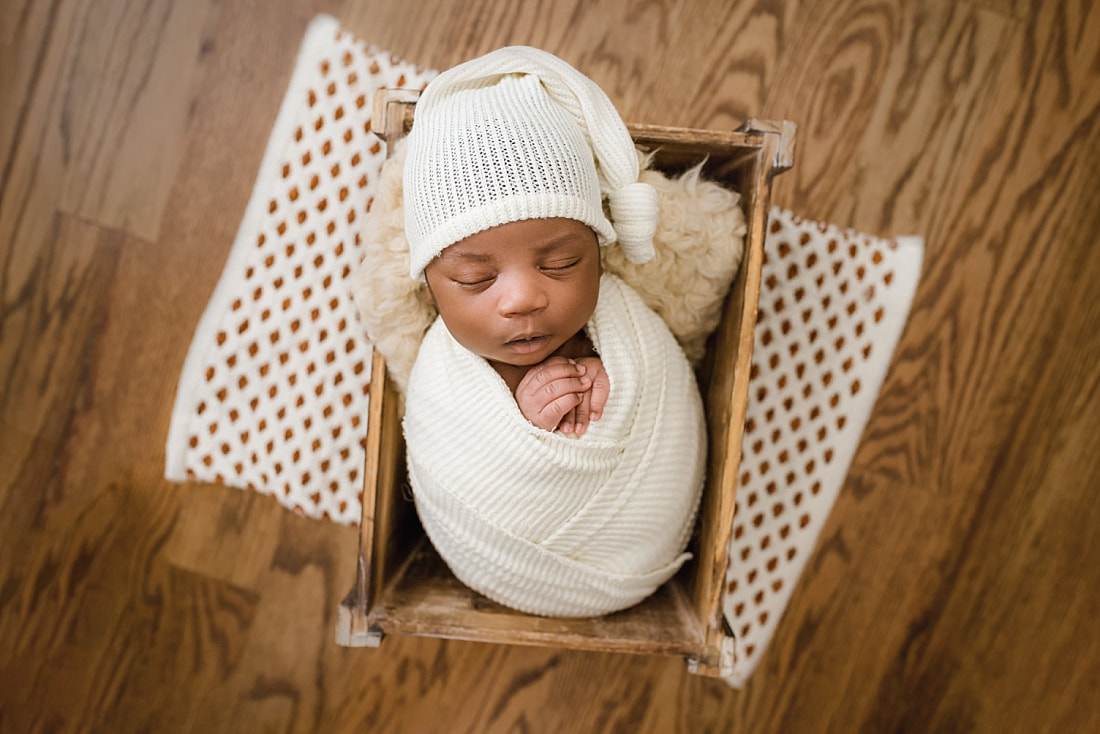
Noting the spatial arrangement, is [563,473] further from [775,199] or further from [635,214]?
[775,199]

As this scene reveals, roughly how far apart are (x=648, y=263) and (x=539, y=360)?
A: 195mm

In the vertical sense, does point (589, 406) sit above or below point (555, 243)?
below

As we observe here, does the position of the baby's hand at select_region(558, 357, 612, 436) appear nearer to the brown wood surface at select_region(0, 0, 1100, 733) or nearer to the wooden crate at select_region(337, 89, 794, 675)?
the wooden crate at select_region(337, 89, 794, 675)

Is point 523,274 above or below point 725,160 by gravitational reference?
below

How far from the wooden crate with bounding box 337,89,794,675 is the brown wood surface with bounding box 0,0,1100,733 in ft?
0.88

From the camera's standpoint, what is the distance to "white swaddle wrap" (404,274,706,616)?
0.77 meters

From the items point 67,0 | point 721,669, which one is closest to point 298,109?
point 67,0

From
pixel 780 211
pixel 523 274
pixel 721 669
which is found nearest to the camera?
pixel 523 274

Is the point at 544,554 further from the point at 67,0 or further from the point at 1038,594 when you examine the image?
the point at 67,0

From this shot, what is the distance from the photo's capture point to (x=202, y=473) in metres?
1.13

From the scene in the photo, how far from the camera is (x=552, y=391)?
30.5 inches

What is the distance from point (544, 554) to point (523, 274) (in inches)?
12.1

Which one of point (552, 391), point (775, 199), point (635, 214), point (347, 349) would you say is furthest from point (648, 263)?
point (347, 349)

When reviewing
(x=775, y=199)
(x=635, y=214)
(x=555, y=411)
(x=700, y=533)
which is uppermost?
(x=775, y=199)
